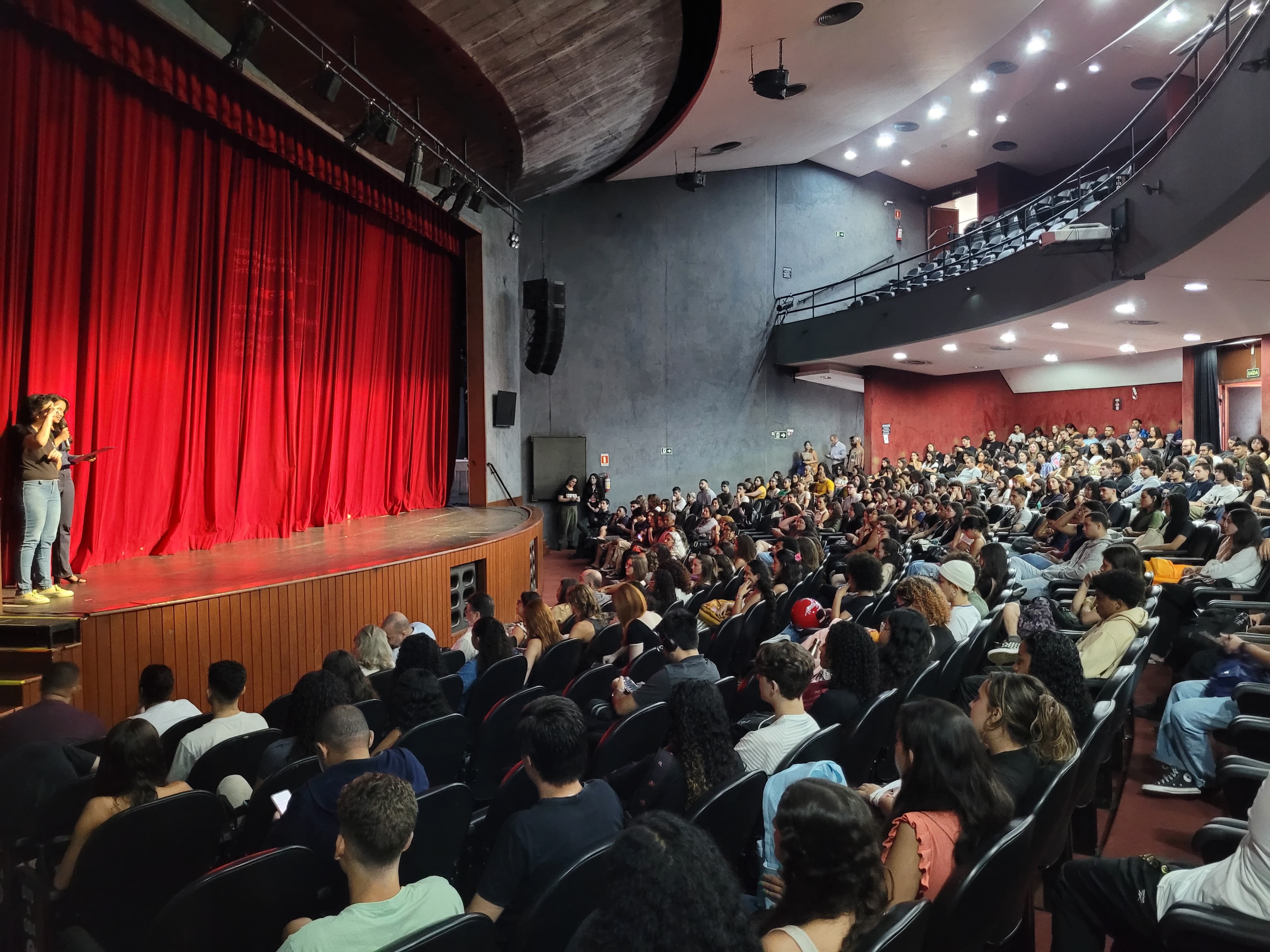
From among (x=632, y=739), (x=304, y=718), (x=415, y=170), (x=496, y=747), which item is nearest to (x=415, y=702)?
(x=304, y=718)

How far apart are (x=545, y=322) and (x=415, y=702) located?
32.5 ft

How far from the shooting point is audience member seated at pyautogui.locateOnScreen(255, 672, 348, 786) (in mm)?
3012

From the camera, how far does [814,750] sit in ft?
8.87

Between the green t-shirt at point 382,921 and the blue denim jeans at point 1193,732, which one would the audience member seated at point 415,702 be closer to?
the green t-shirt at point 382,921

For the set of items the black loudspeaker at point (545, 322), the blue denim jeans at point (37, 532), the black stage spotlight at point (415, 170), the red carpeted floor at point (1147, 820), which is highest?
the black stage spotlight at point (415, 170)

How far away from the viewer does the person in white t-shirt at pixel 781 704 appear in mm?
2881

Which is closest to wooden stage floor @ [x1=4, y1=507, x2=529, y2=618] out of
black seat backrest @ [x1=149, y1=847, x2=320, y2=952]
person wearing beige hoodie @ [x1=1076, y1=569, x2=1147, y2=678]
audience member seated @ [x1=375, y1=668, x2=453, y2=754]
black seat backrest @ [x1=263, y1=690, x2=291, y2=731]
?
black seat backrest @ [x1=263, y1=690, x2=291, y2=731]

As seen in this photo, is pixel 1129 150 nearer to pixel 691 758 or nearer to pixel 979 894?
pixel 691 758

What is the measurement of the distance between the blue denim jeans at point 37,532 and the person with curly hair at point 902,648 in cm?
462

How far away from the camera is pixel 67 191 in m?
6.15

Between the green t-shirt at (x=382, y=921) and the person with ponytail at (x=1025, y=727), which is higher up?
the person with ponytail at (x=1025, y=727)

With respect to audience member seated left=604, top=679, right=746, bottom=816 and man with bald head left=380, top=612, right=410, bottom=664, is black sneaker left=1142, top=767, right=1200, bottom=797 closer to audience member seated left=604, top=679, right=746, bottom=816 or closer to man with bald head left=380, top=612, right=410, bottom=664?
audience member seated left=604, top=679, right=746, bottom=816

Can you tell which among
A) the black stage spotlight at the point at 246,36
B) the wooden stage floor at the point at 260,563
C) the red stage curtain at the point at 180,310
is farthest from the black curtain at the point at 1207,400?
the black stage spotlight at the point at 246,36

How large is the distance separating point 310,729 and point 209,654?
2420 mm
